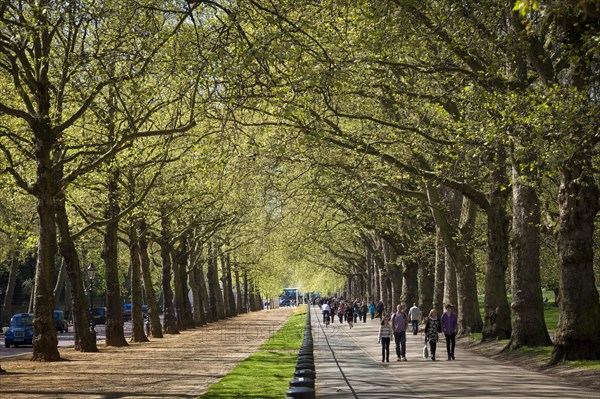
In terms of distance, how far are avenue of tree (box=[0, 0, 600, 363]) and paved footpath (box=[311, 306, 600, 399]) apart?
2.17 metres

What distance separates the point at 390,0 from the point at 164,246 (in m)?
32.4

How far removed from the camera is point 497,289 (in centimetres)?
3269

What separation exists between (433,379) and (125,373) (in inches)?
342

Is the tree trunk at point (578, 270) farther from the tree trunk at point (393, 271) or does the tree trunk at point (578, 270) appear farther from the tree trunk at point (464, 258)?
the tree trunk at point (393, 271)

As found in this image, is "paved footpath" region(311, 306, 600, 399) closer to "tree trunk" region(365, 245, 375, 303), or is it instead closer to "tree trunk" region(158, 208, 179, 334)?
"tree trunk" region(158, 208, 179, 334)

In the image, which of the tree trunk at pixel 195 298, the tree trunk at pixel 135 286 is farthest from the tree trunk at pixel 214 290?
the tree trunk at pixel 135 286

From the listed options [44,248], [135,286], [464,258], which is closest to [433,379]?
[44,248]

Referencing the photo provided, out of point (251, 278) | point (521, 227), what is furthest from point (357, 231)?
point (251, 278)

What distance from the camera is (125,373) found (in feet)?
83.9

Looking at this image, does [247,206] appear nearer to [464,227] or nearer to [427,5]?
[464,227]

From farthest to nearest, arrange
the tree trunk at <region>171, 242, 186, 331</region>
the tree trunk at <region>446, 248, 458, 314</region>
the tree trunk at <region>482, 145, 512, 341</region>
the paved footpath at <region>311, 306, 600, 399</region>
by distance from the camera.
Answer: the tree trunk at <region>171, 242, 186, 331</region>
the tree trunk at <region>446, 248, 458, 314</region>
the tree trunk at <region>482, 145, 512, 341</region>
the paved footpath at <region>311, 306, 600, 399</region>

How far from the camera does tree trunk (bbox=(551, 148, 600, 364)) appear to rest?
22250mm

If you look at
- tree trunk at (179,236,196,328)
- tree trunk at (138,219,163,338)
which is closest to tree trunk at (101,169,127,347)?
tree trunk at (138,219,163,338)

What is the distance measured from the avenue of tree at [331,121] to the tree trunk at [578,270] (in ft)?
0.15
